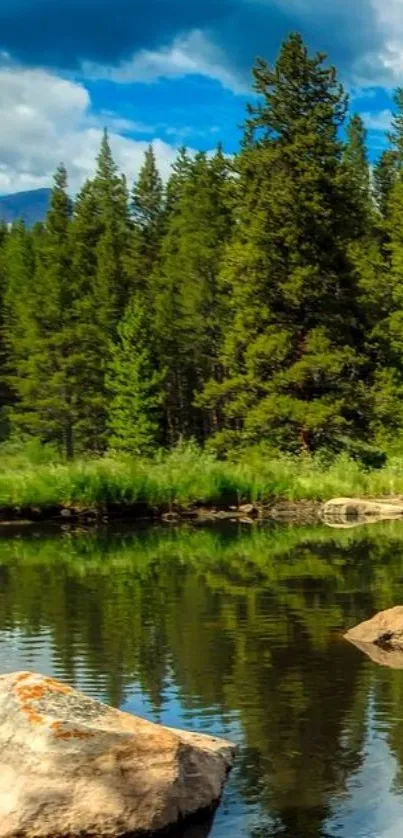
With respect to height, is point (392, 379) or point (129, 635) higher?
point (392, 379)

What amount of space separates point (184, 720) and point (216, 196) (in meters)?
62.8

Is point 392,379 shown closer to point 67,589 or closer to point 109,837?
point 67,589

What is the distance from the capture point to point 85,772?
24.9 feet

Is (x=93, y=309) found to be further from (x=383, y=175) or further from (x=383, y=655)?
(x=383, y=655)

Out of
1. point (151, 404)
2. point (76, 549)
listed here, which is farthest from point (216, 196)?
point (76, 549)

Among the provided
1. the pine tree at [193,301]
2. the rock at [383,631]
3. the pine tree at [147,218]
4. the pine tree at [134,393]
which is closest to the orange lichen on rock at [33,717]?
the rock at [383,631]

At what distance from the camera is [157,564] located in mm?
23703

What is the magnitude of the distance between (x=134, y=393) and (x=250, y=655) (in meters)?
45.2

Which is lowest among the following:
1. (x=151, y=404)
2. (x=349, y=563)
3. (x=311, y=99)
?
(x=349, y=563)

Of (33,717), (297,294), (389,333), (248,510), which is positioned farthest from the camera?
(389,333)

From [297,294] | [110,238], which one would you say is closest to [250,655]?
[297,294]

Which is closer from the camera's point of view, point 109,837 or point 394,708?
point 109,837

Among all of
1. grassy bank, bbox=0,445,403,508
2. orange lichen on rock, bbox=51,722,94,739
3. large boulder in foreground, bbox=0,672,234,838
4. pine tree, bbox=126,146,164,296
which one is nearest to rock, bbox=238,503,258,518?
grassy bank, bbox=0,445,403,508

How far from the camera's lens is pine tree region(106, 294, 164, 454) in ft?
191
